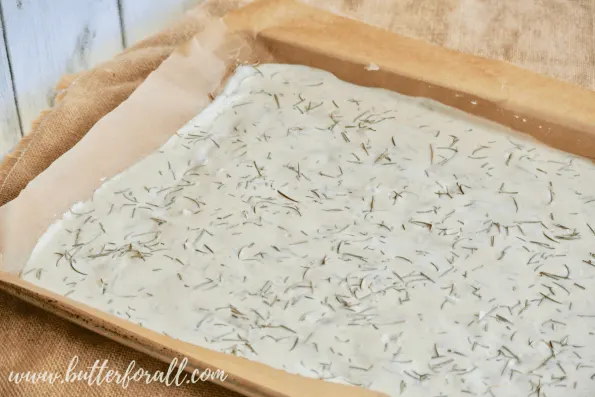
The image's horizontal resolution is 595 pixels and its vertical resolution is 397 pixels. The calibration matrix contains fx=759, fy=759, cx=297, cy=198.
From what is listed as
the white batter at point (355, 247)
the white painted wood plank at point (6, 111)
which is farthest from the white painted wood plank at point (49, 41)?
the white batter at point (355, 247)

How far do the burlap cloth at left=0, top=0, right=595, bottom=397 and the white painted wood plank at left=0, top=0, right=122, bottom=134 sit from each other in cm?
7

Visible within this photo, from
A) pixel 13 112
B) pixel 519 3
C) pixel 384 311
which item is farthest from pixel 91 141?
pixel 519 3

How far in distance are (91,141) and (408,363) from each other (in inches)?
32.1

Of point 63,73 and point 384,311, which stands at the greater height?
point 63,73

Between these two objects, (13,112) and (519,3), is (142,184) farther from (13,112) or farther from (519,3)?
(519,3)

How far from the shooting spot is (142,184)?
1570 mm

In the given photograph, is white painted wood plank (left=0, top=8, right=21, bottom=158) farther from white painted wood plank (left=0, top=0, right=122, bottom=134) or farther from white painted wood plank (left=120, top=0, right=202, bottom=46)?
white painted wood plank (left=120, top=0, right=202, bottom=46)

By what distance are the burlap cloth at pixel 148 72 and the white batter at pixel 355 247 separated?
82 millimetres

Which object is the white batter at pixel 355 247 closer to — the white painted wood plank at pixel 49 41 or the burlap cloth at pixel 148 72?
the burlap cloth at pixel 148 72

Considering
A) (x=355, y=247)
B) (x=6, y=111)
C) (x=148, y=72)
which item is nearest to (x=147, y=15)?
(x=148, y=72)

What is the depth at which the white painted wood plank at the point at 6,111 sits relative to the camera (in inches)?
67.0

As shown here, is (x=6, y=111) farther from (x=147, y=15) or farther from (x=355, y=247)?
(x=355, y=247)

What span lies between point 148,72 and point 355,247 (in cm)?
76

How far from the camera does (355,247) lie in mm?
1441
